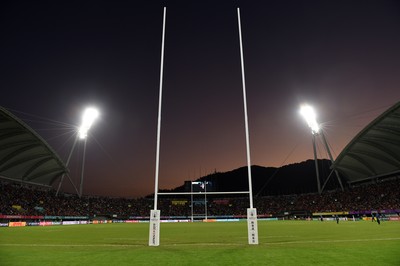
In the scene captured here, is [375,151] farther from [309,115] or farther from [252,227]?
[252,227]

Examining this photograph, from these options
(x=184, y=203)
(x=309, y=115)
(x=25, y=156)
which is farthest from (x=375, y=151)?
(x=25, y=156)

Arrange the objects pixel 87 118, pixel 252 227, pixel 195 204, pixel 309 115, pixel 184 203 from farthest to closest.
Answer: pixel 184 203 → pixel 195 204 → pixel 309 115 → pixel 87 118 → pixel 252 227

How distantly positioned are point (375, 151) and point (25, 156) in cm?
6694

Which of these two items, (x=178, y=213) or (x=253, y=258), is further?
(x=178, y=213)

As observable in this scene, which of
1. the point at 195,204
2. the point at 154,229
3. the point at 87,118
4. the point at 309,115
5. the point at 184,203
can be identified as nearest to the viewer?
the point at 154,229

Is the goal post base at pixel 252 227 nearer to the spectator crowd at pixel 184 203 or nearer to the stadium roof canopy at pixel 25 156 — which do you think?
the stadium roof canopy at pixel 25 156

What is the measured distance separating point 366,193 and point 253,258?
6744 cm

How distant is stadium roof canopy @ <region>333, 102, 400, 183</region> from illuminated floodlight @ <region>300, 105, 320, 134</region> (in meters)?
7.48

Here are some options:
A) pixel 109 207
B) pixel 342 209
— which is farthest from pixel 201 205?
pixel 342 209

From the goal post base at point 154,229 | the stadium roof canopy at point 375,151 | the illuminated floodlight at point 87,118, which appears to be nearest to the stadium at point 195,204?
the stadium roof canopy at point 375,151

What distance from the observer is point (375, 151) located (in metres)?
54.6

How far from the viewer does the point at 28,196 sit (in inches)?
2402

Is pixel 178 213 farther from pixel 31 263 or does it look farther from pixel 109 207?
pixel 31 263

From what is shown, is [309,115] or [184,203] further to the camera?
[184,203]
